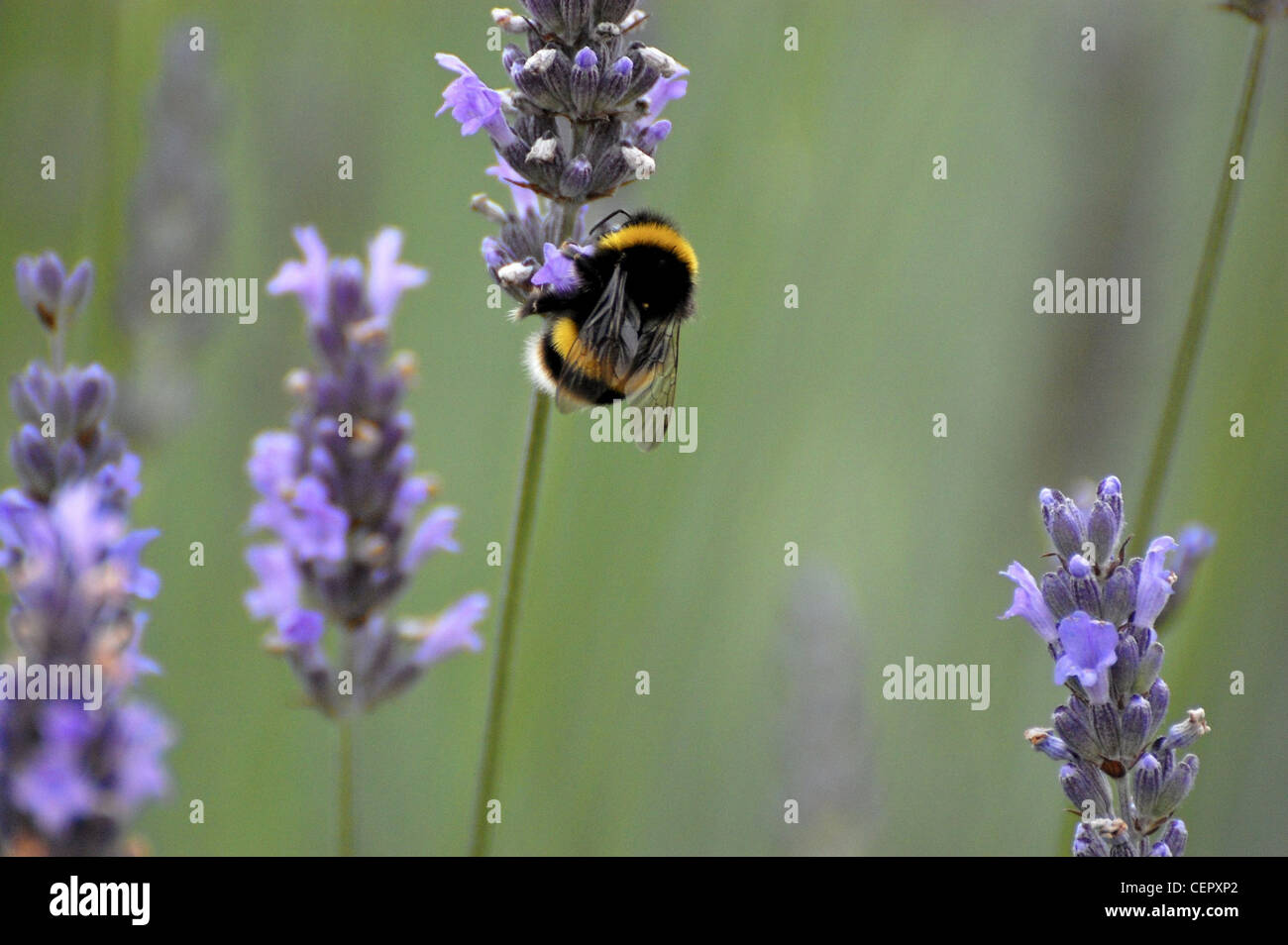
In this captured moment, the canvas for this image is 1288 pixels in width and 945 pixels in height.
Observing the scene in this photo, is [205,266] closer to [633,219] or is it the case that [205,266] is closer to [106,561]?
[633,219]

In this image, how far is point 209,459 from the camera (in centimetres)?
356

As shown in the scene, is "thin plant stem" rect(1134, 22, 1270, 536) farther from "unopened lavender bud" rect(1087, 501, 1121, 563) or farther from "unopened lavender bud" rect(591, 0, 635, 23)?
"unopened lavender bud" rect(591, 0, 635, 23)

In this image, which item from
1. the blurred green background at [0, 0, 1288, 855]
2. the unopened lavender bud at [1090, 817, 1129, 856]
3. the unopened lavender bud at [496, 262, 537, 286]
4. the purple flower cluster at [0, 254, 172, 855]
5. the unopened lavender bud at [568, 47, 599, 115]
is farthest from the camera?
the blurred green background at [0, 0, 1288, 855]

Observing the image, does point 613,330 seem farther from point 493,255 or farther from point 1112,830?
point 1112,830

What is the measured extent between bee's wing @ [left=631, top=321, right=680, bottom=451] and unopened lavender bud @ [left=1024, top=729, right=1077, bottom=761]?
0.92 metres

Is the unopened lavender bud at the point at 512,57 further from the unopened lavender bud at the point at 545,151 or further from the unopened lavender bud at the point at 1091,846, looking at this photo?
the unopened lavender bud at the point at 1091,846

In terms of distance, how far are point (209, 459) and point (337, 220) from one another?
2.55 feet

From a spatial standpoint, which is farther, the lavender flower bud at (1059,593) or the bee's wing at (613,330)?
the bee's wing at (613,330)

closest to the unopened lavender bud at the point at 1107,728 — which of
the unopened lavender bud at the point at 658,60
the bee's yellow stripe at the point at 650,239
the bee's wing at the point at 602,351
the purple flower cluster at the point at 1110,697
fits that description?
the purple flower cluster at the point at 1110,697

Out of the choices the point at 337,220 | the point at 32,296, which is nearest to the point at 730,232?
the point at 337,220

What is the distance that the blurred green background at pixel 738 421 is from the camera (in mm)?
2957

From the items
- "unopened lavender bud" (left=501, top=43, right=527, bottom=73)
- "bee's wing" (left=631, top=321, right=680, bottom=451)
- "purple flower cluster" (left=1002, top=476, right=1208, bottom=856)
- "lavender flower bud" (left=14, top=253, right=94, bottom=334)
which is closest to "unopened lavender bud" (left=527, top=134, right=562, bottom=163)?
"unopened lavender bud" (left=501, top=43, right=527, bottom=73)

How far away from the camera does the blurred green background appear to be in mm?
2957

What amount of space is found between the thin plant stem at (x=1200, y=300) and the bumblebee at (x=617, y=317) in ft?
2.75
